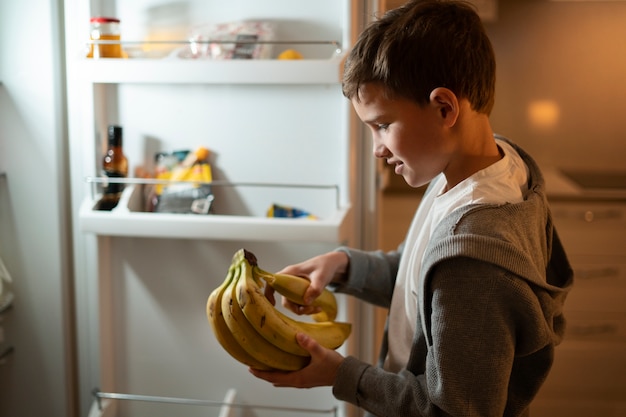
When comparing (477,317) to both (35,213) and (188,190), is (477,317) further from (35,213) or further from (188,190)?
(35,213)

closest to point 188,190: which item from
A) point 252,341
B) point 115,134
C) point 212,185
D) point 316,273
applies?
point 212,185

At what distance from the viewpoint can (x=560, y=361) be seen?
5.65ft

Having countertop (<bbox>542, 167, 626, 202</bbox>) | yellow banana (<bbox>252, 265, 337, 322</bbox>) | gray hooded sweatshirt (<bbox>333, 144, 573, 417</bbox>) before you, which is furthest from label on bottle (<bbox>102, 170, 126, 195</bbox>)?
countertop (<bbox>542, 167, 626, 202</bbox>)

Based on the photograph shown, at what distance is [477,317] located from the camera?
88 centimetres

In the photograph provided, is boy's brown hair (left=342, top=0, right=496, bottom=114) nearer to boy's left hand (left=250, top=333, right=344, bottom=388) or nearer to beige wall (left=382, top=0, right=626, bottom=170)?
boy's left hand (left=250, top=333, right=344, bottom=388)

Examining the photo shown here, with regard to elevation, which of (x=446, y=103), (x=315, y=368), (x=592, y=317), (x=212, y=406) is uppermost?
(x=446, y=103)

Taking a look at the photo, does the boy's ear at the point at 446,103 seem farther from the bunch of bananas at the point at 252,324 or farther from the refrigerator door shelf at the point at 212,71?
the refrigerator door shelf at the point at 212,71

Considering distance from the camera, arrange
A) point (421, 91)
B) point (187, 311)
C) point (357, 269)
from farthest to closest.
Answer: point (187, 311), point (357, 269), point (421, 91)

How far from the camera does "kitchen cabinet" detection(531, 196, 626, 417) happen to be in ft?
5.46

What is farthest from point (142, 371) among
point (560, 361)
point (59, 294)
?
point (560, 361)

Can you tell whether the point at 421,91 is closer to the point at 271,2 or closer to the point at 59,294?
the point at 271,2

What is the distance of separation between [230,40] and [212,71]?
0.33 ft

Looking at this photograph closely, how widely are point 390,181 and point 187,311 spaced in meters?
0.52

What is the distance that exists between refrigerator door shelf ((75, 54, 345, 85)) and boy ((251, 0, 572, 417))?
369mm
